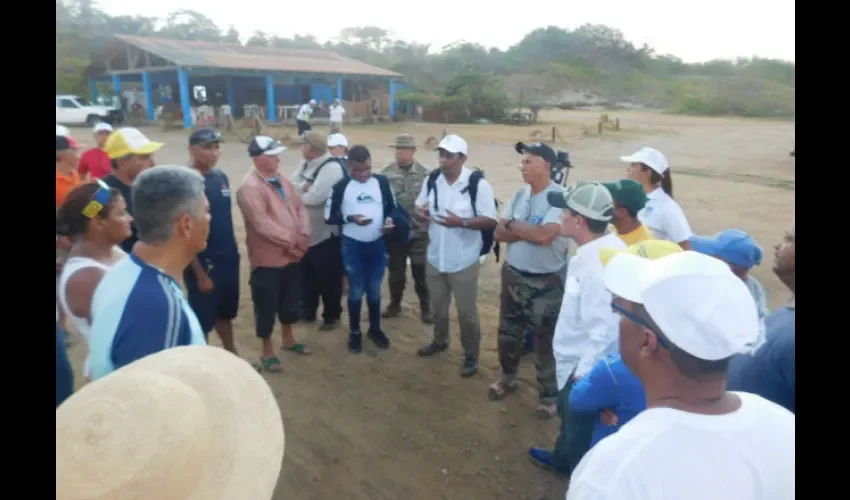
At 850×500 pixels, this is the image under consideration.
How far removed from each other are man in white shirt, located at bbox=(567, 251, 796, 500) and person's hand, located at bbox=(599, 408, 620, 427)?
0.93 m

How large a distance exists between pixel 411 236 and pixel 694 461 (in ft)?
14.9

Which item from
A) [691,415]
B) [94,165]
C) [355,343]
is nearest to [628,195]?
[691,415]

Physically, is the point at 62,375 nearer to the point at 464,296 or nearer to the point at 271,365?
the point at 271,365

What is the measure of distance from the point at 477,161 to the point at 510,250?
1424cm

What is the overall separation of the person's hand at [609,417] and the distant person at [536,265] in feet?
5.27

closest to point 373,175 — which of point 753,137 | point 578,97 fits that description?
point 753,137

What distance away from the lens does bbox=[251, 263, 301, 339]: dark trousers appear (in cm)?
469

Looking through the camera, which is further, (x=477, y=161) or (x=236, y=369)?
(x=477, y=161)

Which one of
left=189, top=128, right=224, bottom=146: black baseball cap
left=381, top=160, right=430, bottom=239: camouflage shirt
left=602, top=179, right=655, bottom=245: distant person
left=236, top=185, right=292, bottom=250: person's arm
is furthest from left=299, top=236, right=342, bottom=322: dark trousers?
left=602, top=179, right=655, bottom=245: distant person

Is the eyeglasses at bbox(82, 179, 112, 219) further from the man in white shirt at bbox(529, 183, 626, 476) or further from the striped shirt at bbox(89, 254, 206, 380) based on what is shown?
the man in white shirt at bbox(529, 183, 626, 476)

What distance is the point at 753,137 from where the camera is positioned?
982 inches

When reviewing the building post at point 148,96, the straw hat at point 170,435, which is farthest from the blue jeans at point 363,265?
the building post at point 148,96
